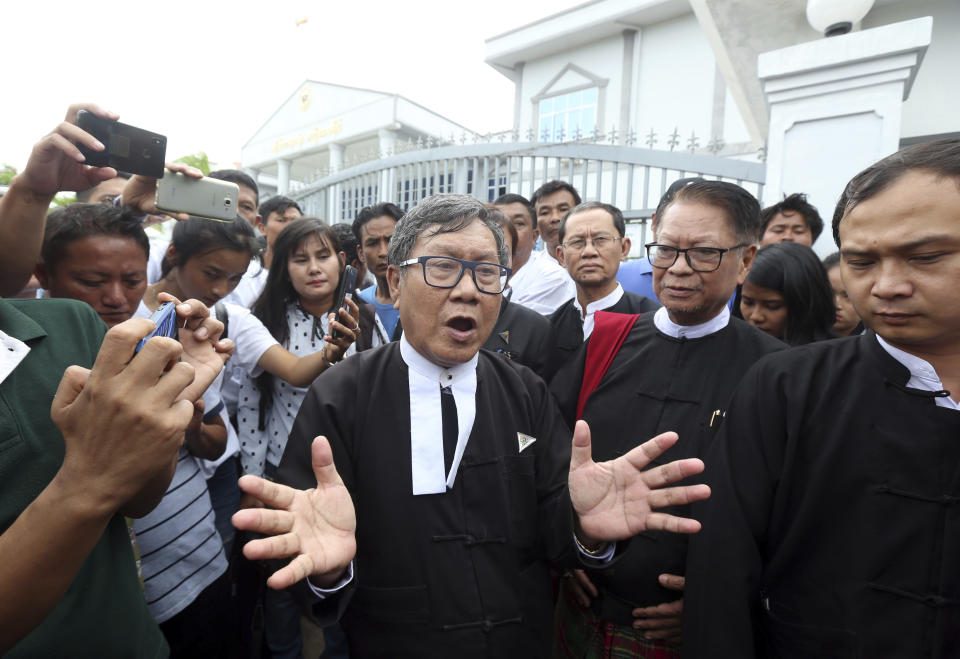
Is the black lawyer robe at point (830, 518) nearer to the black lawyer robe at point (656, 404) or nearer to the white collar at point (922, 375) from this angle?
the white collar at point (922, 375)

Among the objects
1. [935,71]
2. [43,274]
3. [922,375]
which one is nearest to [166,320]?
[43,274]

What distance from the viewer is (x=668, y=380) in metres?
2.22

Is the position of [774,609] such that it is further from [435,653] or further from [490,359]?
[490,359]

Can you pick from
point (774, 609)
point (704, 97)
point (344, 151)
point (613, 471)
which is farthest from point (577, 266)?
point (344, 151)

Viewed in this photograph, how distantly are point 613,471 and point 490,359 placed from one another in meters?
0.72

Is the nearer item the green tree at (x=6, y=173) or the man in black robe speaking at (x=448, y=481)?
the man in black robe speaking at (x=448, y=481)

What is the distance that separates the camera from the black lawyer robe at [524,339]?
3133 mm

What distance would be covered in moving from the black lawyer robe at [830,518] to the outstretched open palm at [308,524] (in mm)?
1099

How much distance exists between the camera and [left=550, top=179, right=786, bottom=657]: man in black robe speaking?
1.97m

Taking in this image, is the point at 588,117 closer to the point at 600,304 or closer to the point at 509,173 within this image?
the point at 509,173

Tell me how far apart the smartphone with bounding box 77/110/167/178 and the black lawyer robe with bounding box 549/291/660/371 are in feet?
7.44

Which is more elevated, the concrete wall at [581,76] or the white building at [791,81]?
the concrete wall at [581,76]

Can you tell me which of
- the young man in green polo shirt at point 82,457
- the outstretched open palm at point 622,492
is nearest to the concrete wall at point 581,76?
the outstretched open palm at point 622,492

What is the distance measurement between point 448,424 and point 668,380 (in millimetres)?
970
